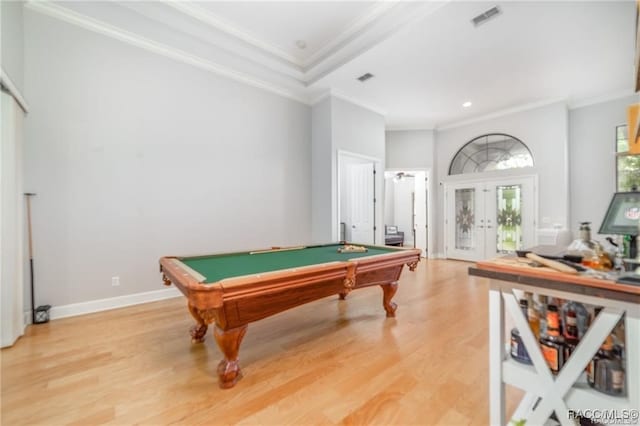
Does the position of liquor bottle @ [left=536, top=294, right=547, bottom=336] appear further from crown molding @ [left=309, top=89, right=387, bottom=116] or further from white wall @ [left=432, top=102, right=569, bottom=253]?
white wall @ [left=432, top=102, right=569, bottom=253]

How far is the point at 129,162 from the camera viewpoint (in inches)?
131

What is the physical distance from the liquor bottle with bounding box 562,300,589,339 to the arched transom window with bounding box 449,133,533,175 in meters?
5.59

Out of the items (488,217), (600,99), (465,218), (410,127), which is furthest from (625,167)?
(410,127)

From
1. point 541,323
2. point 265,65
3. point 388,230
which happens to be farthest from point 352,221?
point 541,323

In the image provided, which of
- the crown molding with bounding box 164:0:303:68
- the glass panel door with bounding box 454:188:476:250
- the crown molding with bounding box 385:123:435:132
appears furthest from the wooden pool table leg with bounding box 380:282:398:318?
the crown molding with bounding box 385:123:435:132

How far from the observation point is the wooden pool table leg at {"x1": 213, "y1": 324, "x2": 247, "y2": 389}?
172cm

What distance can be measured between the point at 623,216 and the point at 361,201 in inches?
184

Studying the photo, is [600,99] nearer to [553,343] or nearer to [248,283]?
[553,343]

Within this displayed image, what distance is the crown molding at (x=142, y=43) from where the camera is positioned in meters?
2.89

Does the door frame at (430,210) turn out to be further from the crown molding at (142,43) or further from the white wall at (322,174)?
the crown molding at (142,43)

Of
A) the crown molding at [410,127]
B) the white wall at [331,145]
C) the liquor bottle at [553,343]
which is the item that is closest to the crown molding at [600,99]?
the crown molding at [410,127]

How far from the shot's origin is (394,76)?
4340 mm

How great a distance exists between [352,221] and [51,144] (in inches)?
202

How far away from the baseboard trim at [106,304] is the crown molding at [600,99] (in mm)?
7996
